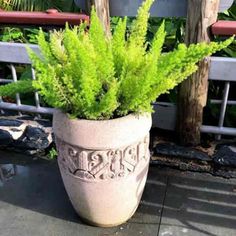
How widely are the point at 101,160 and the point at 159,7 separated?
132cm

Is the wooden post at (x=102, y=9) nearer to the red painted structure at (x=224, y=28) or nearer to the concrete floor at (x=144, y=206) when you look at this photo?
the red painted structure at (x=224, y=28)

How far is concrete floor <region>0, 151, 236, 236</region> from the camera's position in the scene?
2615 millimetres

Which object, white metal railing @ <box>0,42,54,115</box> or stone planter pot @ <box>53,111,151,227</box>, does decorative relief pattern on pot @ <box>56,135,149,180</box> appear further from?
white metal railing @ <box>0,42,54,115</box>

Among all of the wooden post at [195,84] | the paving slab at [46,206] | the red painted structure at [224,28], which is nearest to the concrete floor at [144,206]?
the paving slab at [46,206]

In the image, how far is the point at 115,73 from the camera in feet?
7.36

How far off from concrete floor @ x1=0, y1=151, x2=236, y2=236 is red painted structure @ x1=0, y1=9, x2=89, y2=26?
1154mm

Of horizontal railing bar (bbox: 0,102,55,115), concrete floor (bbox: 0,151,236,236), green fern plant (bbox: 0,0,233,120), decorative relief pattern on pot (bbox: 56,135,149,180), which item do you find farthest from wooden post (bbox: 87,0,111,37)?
concrete floor (bbox: 0,151,236,236)

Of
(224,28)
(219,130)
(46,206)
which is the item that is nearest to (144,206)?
(46,206)

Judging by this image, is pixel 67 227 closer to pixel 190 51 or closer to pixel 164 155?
pixel 164 155

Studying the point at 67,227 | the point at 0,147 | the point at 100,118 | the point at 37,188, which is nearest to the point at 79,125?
the point at 100,118

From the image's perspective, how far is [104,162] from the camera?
228 cm

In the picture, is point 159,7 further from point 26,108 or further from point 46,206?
point 46,206

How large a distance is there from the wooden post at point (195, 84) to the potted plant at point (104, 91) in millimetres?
568

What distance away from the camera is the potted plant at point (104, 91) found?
2.08 metres
